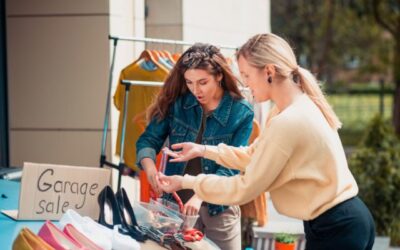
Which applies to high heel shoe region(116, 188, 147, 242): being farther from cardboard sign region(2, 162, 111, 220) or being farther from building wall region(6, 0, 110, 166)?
building wall region(6, 0, 110, 166)

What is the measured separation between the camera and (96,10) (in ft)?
20.0

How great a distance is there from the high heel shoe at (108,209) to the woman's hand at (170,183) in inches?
8.2

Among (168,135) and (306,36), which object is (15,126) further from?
(306,36)

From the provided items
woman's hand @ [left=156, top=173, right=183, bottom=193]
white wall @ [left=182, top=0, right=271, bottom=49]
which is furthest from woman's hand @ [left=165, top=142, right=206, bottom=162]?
white wall @ [left=182, top=0, right=271, bottom=49]

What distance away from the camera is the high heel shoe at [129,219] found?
3150 millimetres

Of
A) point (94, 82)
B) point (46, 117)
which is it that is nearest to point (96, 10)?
point (94, 82)

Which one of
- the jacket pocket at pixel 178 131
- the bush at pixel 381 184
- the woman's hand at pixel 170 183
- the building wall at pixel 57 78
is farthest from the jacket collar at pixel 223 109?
the bush at pixel 381 184

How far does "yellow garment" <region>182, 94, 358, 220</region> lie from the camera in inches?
115

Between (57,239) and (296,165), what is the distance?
906 millimetres

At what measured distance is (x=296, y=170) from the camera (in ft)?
9.70

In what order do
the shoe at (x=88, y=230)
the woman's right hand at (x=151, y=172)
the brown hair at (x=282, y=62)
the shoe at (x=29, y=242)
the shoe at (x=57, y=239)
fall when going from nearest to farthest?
the shoe at (x=29, y=242) < the shoe at (x=57, y=239) < the shoe at (x=88, y=230) < the brown hair at (x=282, y=62) < the woman's right hand at (x=151, y=172)

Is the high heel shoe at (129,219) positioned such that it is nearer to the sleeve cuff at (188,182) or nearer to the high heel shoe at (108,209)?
the high heel shoe at (108,209)

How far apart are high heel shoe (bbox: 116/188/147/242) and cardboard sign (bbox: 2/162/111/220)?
0.25 metres

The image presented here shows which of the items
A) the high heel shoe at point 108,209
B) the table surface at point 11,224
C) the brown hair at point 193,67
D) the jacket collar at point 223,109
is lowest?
the table surface at point 11,224
